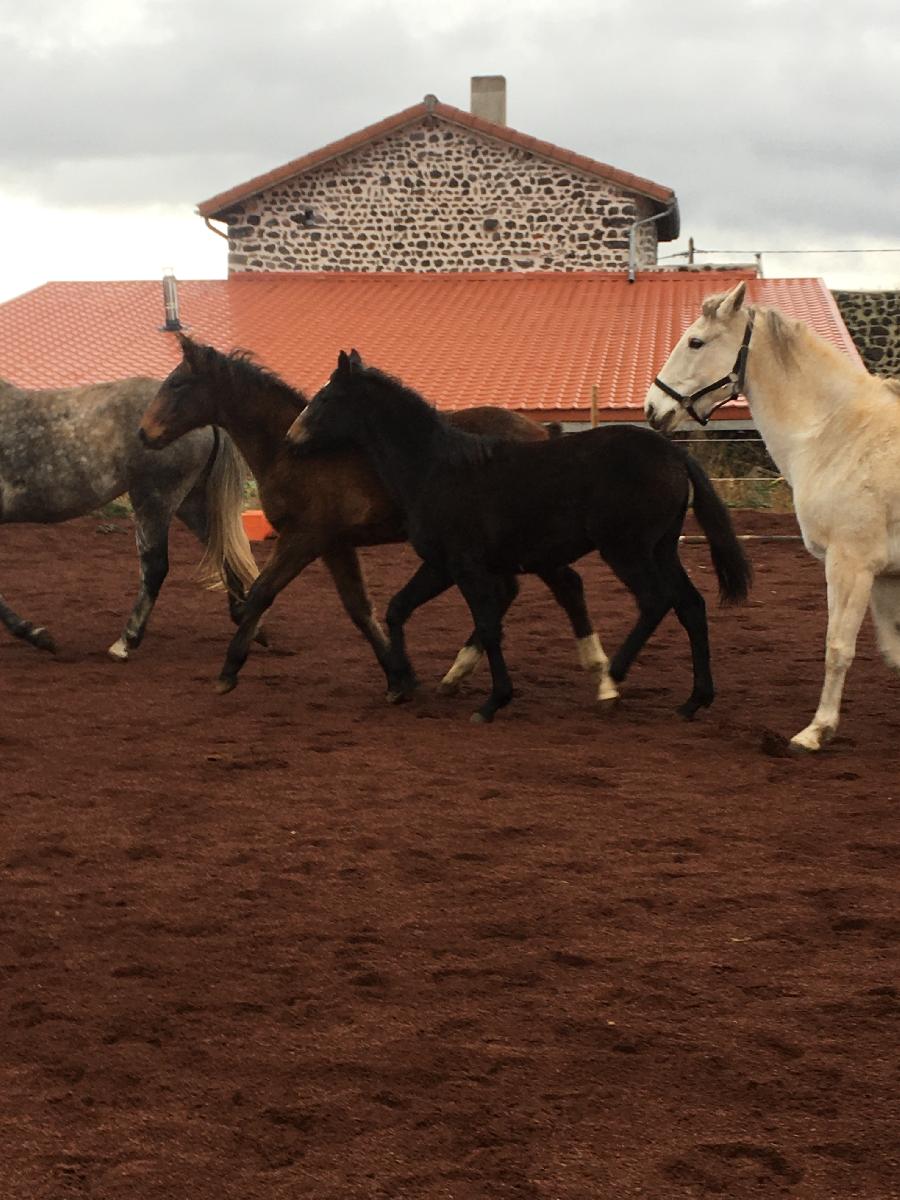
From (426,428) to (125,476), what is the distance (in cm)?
242

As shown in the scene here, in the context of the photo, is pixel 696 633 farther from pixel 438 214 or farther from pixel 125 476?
pixel 438 214

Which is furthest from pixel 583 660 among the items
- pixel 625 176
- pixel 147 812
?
pixel 625 176

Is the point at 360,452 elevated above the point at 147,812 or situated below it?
above

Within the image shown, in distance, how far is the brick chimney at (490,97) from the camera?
90.9 feet

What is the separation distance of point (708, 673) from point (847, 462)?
131 cm

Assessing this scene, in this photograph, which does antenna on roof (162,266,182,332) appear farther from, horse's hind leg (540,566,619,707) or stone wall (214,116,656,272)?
horse's hind leg (540,566,619,707)

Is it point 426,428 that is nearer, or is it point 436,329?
point 426,428

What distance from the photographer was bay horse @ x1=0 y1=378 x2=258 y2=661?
9219mm

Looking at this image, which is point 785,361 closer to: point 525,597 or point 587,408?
point 525,597

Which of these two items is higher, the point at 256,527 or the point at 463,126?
the point at 463,126

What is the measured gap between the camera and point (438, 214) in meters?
25.3

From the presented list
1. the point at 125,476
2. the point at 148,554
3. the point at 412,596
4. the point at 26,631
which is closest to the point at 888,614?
the point at 412,596

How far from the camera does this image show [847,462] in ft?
21.8

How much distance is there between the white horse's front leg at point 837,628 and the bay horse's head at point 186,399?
3501 millimetres
